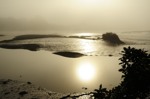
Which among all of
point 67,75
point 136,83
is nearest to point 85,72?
point 67,75

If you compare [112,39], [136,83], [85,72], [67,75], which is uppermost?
[136,83]

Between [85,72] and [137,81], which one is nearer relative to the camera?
[137,81]

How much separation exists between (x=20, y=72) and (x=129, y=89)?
31162 millimetres

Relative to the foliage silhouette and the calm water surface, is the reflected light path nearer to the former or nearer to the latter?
the calm water surface

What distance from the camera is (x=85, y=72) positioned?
121ft

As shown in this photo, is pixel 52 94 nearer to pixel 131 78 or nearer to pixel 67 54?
pixel 131 78

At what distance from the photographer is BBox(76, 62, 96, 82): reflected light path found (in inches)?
1296

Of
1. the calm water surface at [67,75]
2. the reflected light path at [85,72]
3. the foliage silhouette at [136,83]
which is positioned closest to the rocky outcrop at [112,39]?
the reflected light path at [85,72]

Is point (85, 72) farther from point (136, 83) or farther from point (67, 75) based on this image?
point (136, 83)

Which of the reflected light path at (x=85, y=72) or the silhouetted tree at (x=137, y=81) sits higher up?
the silhouetted tree at (x=137, y=81)

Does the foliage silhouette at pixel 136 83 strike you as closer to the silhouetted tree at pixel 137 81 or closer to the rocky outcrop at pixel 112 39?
the silhouetted tree at pixel 137 81

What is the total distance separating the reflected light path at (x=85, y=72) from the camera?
108 feet

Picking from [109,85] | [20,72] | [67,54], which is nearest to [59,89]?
[109,85]

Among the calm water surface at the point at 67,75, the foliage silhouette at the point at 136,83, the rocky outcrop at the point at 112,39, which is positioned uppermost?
the foliage silhouette at the point at 136,83
